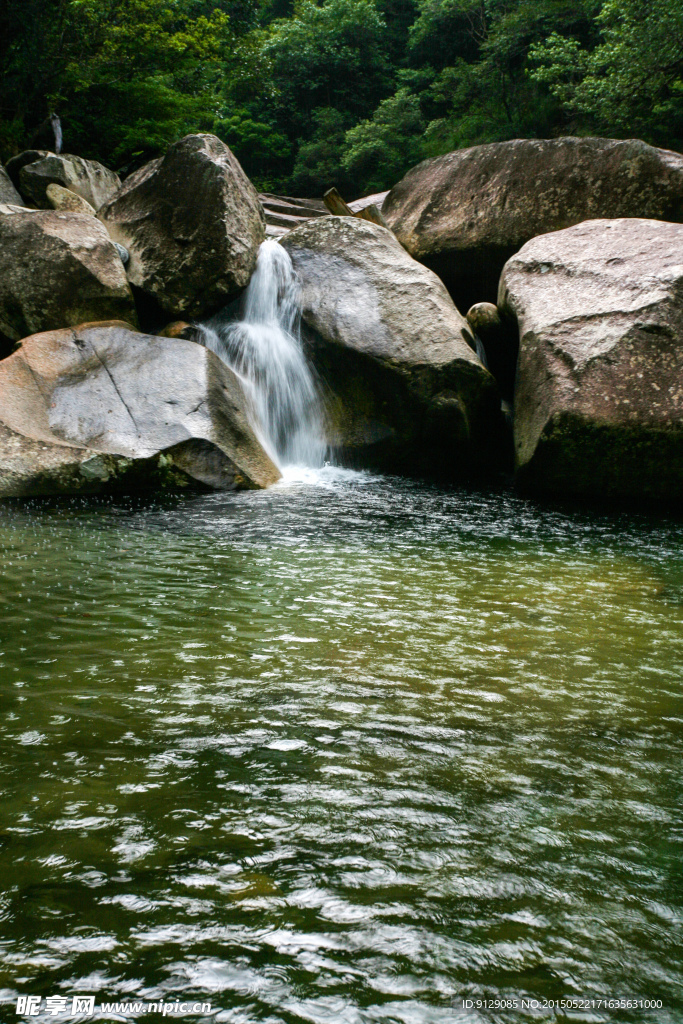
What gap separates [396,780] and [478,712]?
65 cm

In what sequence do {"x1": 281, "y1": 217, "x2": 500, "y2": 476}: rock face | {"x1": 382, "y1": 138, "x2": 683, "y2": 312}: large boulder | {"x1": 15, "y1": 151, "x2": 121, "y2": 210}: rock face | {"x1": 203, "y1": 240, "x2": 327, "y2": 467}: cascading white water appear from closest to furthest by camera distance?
1. {"x1": 281, "y1": 217, "x2": 500, "y2": 476}: rock face
2. {"x1": 203, "y1": 240, "x2": 327, "y2": 467}: cascading white water
3. {"x1": 382, "y1": 138, "x2": 683, "y2": 312}: large boulder
4. {"x1": 15, "y1": 151, "x2": 121, "y2": 210}: rock face

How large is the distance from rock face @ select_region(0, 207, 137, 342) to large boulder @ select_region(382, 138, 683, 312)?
5.01 m

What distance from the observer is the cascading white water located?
9906 mm

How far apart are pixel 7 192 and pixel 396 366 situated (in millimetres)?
7046

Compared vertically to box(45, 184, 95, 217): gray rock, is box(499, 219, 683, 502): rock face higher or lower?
lower

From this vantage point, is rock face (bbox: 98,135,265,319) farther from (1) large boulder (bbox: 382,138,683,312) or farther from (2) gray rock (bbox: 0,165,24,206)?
(1) large boulder (bbox: 382,138,683,312)

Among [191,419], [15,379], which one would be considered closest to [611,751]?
[191,419]

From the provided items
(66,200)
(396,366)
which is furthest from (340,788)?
(66,200)

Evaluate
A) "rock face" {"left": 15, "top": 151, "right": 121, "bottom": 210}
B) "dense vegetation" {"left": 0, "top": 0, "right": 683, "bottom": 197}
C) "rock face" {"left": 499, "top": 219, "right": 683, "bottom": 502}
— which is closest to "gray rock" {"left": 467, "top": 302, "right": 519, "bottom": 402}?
"rock face" {"left": 499, "top": 219, "right": 683, "bottom": 502}

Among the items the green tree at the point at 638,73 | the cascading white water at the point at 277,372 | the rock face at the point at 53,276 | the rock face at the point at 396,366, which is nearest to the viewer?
the rock face at the point at 53,276

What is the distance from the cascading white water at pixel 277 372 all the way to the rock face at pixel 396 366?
10.3 inches

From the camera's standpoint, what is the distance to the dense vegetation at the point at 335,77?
14.6 metres

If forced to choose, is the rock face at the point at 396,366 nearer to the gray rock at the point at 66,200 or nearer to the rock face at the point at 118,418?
the rock face at the point at 118,418

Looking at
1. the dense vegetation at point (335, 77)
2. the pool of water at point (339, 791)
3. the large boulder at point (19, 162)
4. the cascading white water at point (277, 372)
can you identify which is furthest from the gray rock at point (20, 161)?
the pool of water at point (339, 791)
